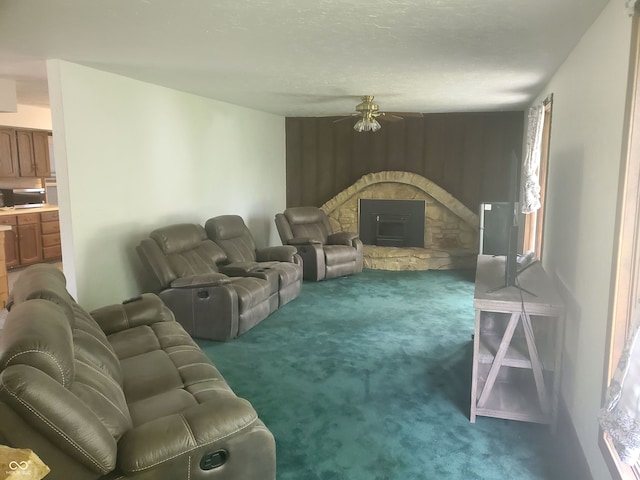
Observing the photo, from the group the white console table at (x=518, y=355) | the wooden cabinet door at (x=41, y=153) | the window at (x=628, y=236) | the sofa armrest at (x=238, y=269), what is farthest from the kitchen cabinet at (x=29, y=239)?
the window at (x=628, y=236)

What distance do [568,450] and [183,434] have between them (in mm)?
1998

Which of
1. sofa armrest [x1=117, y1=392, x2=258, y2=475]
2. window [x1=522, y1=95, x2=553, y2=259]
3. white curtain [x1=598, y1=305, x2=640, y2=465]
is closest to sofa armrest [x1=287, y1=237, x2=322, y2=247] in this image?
window [x1=522, y1=95, x2=553, y2=259]

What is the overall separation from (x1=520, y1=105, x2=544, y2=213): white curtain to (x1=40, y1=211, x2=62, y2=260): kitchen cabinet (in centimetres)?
673

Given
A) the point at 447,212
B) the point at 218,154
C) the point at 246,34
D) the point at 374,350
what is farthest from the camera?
the point at 447,212

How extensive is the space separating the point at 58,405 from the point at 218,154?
16.1 ft

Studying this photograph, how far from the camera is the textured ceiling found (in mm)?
2346

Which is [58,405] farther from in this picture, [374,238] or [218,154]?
[374,238]

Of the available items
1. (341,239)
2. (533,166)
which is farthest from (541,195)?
(341,239)

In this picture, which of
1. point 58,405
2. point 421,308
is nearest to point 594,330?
point 58,405

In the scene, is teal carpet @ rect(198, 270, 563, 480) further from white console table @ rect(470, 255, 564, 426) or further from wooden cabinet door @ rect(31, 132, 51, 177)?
wooden cabinet door @ rect(31, 132, 51, 177)

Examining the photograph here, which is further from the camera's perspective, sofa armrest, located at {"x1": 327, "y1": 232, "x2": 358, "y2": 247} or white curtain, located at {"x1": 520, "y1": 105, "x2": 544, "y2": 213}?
sofa armrest, located at {"x1": 327, "y1": 232, "x2": 358, "y2": 247}

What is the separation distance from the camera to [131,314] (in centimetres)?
319

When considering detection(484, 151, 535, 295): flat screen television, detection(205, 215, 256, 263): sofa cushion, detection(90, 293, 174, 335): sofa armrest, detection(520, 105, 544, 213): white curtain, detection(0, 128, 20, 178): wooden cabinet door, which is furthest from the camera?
detection(0, 128, 20, 178): wooden cabinet door

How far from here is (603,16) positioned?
2.34 meters
